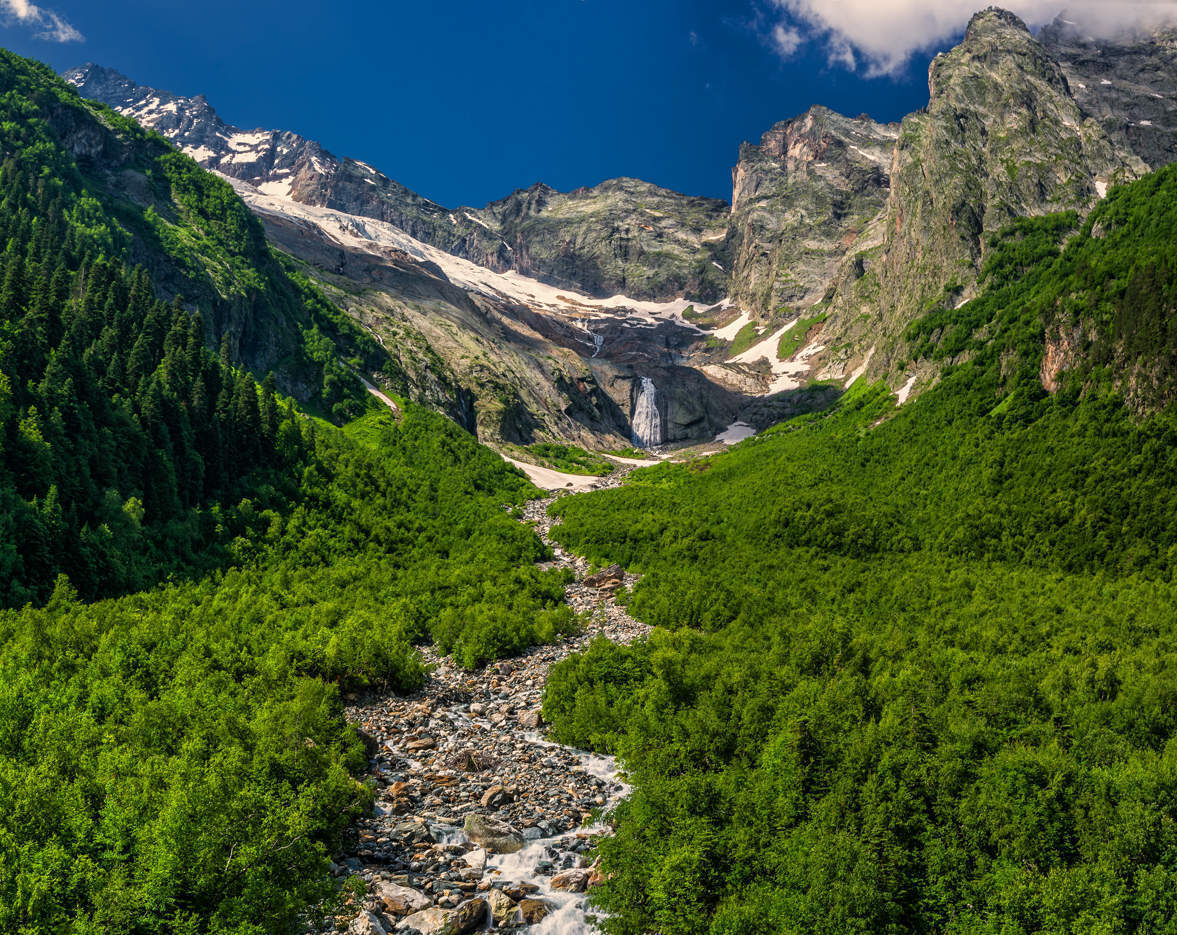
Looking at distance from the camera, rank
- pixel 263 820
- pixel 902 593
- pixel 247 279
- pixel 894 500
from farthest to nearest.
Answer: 1. pixel 247 279
2. pixel 894 500
3. pixel 902 593
4. pixel 263 820

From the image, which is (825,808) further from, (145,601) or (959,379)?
(959,379)

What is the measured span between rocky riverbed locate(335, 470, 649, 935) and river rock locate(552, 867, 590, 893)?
0.03 m

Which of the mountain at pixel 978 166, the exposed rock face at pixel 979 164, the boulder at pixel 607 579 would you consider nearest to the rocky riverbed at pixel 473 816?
the boulder at pixel 607 579

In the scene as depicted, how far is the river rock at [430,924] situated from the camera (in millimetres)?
18422

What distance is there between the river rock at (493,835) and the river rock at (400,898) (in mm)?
3230

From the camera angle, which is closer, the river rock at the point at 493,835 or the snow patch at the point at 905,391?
the river rock at the point at 493,835

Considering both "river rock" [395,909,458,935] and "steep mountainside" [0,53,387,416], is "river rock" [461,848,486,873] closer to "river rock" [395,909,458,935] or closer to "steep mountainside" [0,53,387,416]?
"river rock" [395,909,458,935]

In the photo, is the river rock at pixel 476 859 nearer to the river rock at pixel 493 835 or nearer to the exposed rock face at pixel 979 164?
the river rock at pixel 493 835

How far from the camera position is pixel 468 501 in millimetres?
82438

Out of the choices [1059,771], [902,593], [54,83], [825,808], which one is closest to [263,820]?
[825,808]

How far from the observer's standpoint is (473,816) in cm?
2383

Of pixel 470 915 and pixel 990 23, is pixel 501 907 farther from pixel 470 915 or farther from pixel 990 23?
pixel 990 23

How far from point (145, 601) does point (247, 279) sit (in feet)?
310

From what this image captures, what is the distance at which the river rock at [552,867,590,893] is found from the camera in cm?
2138
